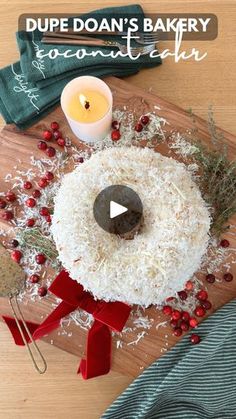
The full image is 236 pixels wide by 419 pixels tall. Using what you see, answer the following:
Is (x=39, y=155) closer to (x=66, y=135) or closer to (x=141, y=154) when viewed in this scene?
(x=66, y=135)

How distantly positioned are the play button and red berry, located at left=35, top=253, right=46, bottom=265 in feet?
0.60

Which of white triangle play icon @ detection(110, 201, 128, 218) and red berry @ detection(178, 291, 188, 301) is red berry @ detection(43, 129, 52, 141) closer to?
white triangle play icon @ detection(110, 201, 128, 218)

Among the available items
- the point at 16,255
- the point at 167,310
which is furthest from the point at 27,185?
the point at 167,310

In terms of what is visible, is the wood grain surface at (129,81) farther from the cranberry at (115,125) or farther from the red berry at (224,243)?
the red berry at (224,243)

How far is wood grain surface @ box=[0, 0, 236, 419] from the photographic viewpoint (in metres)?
1.07

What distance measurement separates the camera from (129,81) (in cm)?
109

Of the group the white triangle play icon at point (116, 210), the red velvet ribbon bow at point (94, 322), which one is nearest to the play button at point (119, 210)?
the white triangle play icon at point (116, 210)

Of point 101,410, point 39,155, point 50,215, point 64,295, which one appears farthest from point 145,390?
point 39,155

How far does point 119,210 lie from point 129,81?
13.8 inches

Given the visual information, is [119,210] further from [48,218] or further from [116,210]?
[48,218]

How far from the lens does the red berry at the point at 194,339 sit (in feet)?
3.18

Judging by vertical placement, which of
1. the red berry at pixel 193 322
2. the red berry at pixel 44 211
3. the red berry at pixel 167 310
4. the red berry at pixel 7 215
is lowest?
the red berry at pixel 193 322

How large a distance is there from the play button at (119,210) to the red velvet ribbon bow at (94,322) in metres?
Answer: 0.15

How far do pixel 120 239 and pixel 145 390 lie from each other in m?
0.30
